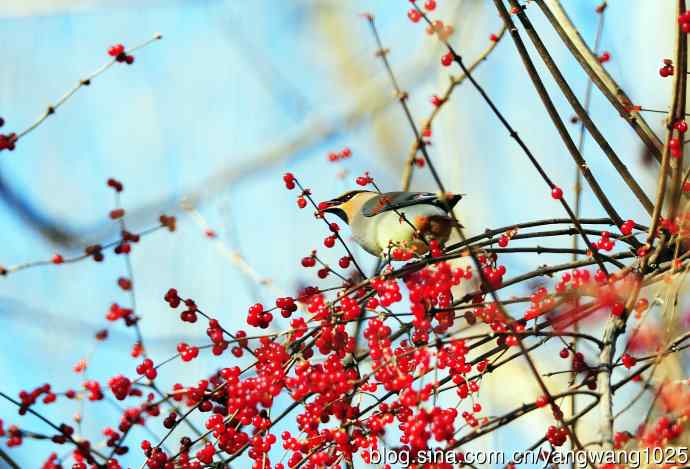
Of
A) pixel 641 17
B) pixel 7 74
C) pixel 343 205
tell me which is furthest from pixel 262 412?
pixel 7 74

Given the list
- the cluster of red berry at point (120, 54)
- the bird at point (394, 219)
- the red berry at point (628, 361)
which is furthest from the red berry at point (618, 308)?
the cluster of red berry at point (120, 54)

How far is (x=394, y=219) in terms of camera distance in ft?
13.4

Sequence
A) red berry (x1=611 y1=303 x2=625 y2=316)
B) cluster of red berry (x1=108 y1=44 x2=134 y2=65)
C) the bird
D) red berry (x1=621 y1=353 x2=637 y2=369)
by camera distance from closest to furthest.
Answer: red berry (x1=611 y1=303 x2=625 y2=316)
red berry (x1=621 y1=353 x2=637 y2=369)
cluster of red berry (x1=108 y1=44 x2=134 y2=65)
the bird

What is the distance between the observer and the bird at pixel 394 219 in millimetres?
3715

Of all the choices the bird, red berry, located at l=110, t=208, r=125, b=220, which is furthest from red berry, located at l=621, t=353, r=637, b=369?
red berry, located at l=110, t=208, r=125, b=220

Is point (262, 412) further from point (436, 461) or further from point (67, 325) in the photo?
point (67, 325)

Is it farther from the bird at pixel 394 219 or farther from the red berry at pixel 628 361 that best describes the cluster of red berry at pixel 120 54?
the red berry at pixel 628 361

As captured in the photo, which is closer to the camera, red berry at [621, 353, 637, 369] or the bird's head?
red berry at [621, 353, 637, 369]

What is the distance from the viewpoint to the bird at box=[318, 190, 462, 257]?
3715 millimetres

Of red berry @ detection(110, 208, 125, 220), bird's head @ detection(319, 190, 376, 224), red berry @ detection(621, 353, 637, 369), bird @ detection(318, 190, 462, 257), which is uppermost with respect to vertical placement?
bird's head @ detection(319, 190, 376, 224)

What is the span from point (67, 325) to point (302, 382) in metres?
2.91

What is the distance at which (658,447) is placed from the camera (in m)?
2.33

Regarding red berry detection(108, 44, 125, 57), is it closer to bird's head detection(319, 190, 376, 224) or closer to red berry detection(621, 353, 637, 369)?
bird's head detection(319, 190, 376, 224)

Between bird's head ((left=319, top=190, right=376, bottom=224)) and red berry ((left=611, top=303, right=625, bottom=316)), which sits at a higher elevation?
bird's head ((left=319, top=190, right=376, bottom=224))
